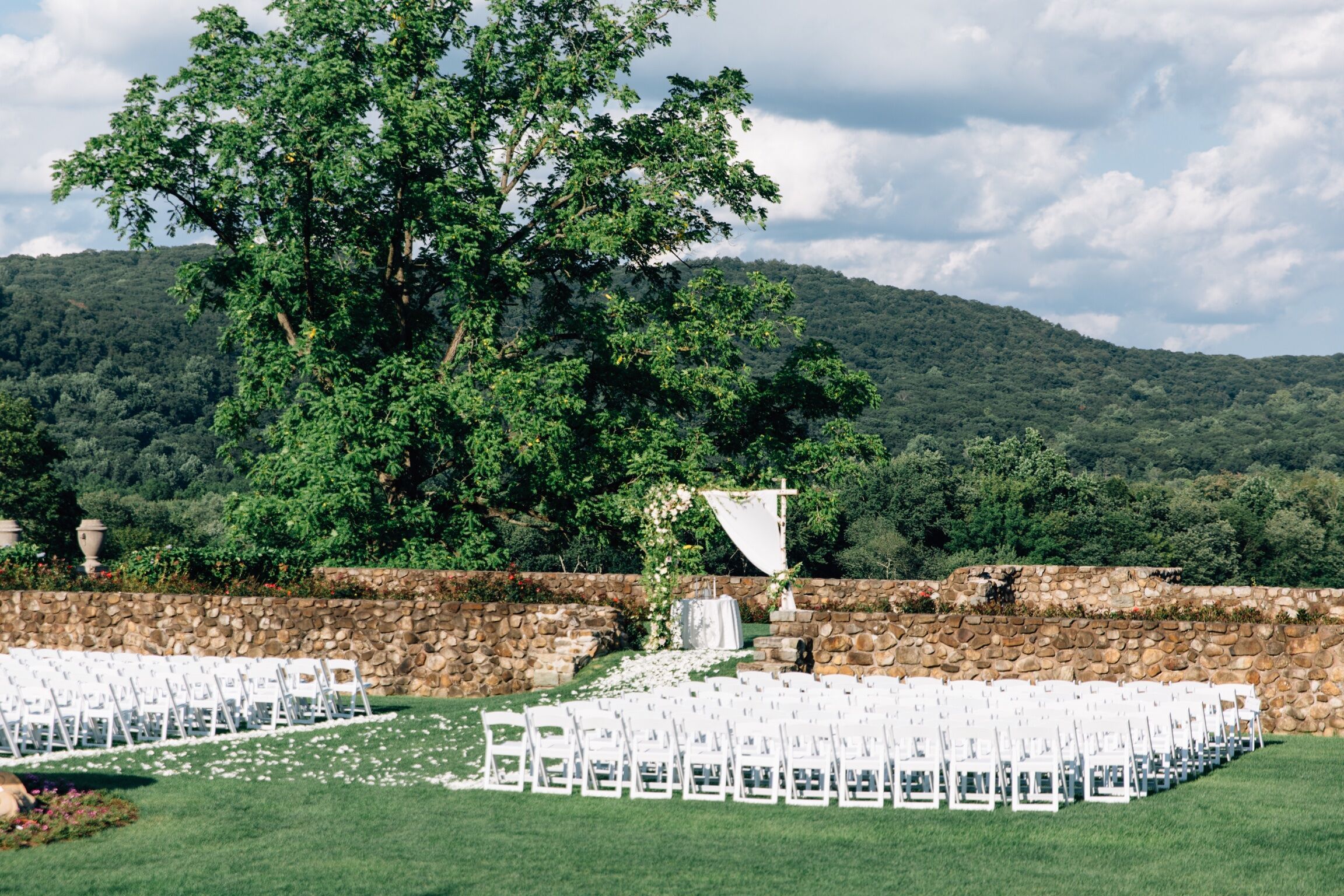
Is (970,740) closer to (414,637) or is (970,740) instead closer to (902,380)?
(414,637)

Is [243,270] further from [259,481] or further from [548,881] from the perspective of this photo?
[548,881]

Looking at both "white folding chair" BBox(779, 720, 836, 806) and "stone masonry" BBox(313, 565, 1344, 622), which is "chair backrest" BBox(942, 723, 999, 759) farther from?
"stone masonry" BBox(313, 565, 1344, 622)

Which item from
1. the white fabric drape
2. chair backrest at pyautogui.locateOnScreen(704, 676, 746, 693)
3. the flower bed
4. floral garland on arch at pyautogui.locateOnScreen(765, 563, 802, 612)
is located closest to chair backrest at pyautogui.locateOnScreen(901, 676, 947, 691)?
chair backrest at pyautogui.locateOnScreen(704, 676, 746, 693)

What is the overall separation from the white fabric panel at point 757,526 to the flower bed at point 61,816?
9967 mm

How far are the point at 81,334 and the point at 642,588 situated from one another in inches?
2098

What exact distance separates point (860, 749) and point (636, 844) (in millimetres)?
2264

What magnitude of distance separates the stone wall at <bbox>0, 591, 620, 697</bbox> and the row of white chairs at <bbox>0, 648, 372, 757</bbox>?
260 cm

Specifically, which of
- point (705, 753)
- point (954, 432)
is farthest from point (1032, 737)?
point (954, 432)

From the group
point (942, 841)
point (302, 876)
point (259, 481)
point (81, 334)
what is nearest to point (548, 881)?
point (302, 876)

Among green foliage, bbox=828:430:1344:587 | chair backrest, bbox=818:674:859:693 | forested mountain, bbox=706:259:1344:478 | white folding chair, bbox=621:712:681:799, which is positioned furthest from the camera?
forested mountain, bbox=706:259:1344:478

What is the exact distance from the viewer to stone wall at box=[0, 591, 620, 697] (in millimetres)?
17984

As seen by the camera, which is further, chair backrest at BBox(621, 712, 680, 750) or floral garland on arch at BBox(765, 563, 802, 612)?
floral garland on arch at BBox(765, 563, 802, 612)

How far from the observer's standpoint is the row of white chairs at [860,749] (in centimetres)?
973

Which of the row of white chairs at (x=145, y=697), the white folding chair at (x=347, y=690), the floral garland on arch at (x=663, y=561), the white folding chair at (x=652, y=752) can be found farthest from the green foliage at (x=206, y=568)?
the white folding chair at (x=652, y=752)
